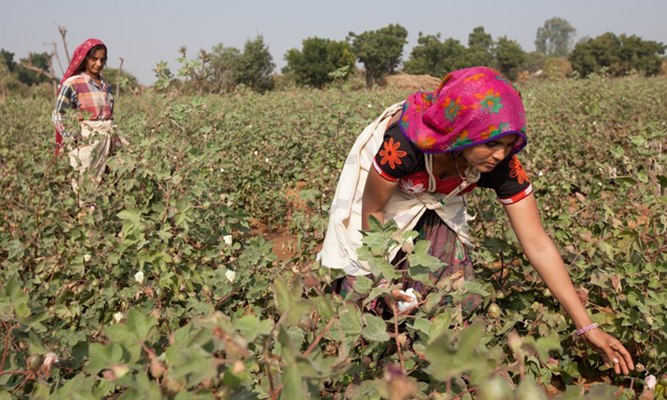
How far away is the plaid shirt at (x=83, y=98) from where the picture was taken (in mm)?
3684

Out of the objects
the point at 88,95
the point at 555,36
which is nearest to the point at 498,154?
the point at 88,95

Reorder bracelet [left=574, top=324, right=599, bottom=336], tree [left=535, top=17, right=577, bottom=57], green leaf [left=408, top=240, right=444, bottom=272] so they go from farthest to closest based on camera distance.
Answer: tree [left=535, top=17, right=577, bottom=57]
bracelet [left=574, top=324, right=599, bottom=336]
green leaf [left=408, top=240, right=444, bottom=272]

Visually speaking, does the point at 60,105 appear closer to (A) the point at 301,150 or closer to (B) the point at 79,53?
(B) the point at 79,53

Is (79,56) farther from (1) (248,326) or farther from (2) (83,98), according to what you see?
(1) (248,326)

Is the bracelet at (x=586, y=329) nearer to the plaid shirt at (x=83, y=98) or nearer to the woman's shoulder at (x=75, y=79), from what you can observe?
the plaid shirt at (x=83, y=98)

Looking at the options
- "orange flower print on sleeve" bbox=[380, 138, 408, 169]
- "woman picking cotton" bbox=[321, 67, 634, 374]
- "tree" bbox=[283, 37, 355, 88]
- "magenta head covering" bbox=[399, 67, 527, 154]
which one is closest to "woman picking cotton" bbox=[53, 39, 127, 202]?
"woman picking cotton" bbox=[321, 67, 634, 374]

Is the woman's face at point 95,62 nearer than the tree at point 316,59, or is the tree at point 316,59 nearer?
the woman's face at point 95,62

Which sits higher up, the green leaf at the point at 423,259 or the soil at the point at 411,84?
the soil at the point at 411,84

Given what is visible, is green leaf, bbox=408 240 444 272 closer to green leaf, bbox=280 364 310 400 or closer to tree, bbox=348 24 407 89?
green leaf, bbox=280 364 310 400

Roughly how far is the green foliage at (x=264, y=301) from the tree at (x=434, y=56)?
52022 mm

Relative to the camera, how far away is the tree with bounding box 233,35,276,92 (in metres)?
33.3

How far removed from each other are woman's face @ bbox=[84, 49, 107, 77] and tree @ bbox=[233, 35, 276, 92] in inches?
1148

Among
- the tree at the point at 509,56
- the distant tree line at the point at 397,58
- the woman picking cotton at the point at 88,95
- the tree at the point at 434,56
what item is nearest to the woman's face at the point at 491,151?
the woman picking cotton at the point at 88,95

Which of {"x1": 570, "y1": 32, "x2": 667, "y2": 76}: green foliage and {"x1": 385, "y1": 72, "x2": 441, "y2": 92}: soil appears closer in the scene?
{"x1": 385, "y1": 72, "x2": 441, "y2": 92}: soil
